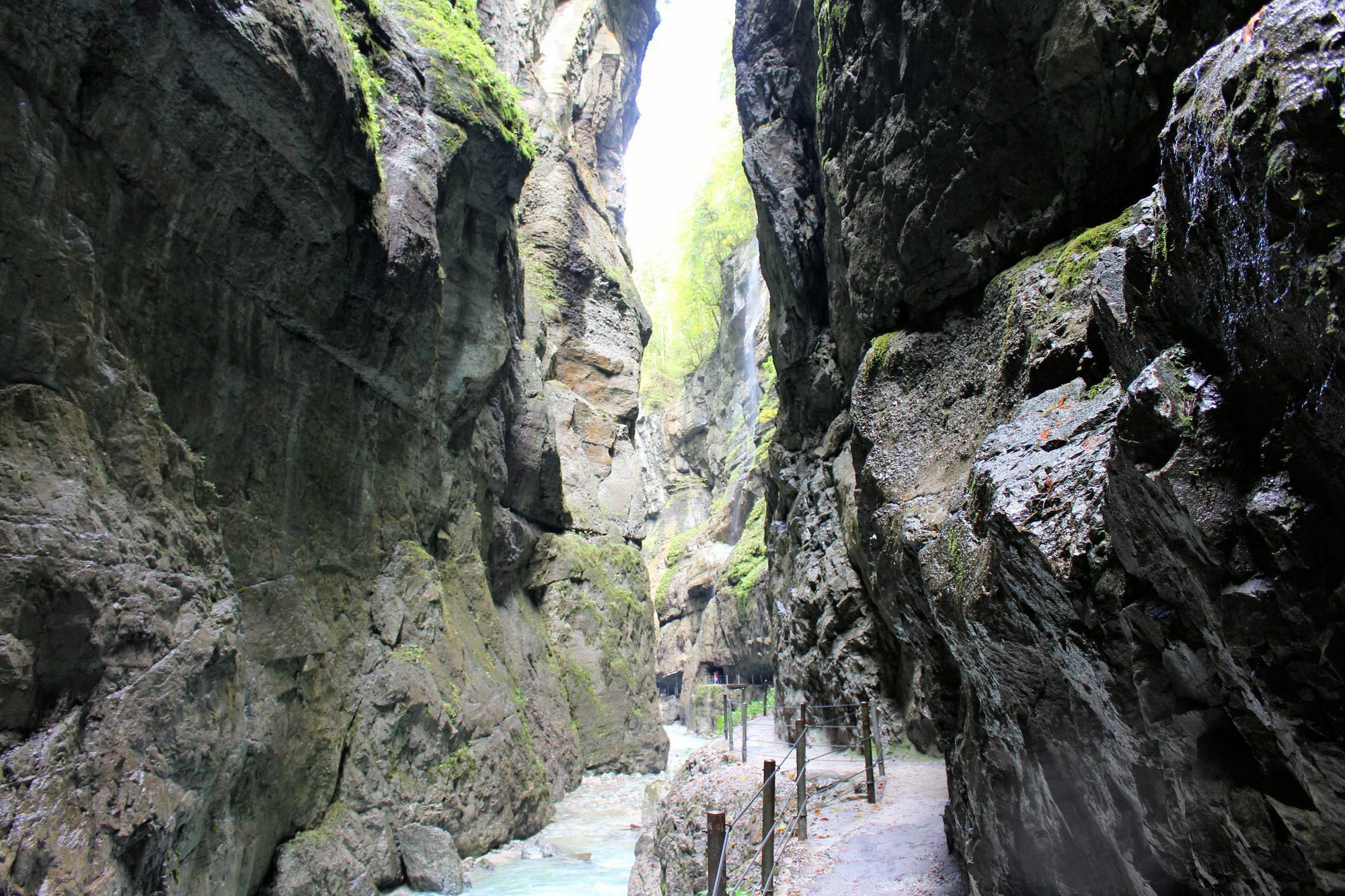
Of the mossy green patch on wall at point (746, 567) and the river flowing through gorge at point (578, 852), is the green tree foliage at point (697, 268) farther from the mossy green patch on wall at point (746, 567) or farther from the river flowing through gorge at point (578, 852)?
the river flowing through gorge at point (578, 852)

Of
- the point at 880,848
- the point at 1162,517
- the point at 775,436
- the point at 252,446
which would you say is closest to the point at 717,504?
the point at 775,436

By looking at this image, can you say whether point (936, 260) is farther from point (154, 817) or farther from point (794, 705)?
point (154, 817)

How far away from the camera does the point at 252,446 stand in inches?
310

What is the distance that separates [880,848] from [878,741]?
2762mm

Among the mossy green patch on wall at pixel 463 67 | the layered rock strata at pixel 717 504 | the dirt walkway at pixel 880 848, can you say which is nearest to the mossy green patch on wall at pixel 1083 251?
the dirt walkway at pixel 880 848

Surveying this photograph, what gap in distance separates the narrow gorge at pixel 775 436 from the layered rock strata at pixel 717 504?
13.3 meters

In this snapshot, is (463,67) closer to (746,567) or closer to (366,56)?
(366,56)

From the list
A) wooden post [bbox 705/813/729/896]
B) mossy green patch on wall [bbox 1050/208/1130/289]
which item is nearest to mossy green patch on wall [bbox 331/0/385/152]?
mossy green patch on wall [bbox 1050/208/1130/289]

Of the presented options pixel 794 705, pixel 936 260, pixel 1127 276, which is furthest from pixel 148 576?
pixel 794 705

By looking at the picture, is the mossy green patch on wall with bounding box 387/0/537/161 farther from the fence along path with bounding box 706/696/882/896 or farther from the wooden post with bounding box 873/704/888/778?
the wooden post with bounding box 873/704/888/778

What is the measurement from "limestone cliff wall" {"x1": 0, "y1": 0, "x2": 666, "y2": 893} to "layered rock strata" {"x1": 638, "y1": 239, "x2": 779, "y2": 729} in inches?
606

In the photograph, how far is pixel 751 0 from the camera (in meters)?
15.1

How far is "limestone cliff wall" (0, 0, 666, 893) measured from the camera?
515 cm

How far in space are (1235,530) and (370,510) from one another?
993cm
